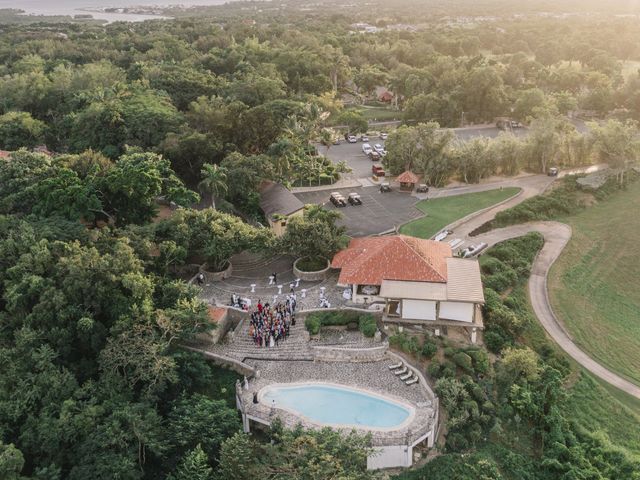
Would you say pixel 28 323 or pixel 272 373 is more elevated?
pixel 28 323

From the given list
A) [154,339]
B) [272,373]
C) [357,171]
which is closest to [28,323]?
[154,339]

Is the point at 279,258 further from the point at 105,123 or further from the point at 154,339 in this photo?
the point at 105,123

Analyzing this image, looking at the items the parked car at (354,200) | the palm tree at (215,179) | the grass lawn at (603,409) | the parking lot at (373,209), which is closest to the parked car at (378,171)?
the parking lot at (373,209)

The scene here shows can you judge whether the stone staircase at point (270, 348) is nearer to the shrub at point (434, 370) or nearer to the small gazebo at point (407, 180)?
the shrub at point (434, 370)

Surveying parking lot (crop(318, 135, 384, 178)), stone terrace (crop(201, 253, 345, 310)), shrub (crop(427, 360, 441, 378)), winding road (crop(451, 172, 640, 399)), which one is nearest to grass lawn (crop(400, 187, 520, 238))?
winding road (crop(451, 172, 640, 399))

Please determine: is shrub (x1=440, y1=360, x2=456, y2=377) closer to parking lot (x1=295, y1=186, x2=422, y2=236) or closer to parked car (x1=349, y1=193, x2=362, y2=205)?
parking lot (x1=295, y1=186, x2=422, y2=236)
